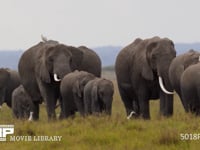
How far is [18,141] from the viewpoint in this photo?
14688mm

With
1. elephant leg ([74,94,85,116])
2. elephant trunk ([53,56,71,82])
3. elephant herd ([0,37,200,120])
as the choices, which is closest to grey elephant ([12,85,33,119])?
elephant herd ([0,37,200,120])

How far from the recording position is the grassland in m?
13.5

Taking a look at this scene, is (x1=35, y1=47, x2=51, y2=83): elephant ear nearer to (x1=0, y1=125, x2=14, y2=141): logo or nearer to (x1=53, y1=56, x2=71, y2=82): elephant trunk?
(x1=53, y1=56, x2=71, y2=82): elephant trunk

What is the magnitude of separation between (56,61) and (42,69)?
75cm

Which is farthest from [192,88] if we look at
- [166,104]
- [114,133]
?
[114,133]

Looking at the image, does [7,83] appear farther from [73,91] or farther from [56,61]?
[73,91]

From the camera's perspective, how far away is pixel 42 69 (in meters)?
23.5

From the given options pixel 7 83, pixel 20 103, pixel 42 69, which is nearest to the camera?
pixel 42 69

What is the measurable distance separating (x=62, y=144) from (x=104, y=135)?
2.87ft

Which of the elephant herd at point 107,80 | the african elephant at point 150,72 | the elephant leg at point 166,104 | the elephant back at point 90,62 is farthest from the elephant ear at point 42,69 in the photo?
the elephant leg at point 166,104

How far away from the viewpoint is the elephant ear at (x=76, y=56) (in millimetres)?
23609

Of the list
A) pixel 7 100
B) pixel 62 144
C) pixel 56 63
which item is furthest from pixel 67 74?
pixel 7 100

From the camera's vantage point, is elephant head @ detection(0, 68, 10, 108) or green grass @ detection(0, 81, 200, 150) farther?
elephant head @ detection(0, 68, 10, 108)

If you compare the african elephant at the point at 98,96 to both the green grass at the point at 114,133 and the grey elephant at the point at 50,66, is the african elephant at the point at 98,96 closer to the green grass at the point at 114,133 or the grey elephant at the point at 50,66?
the grey elephant at the point at 50,66
